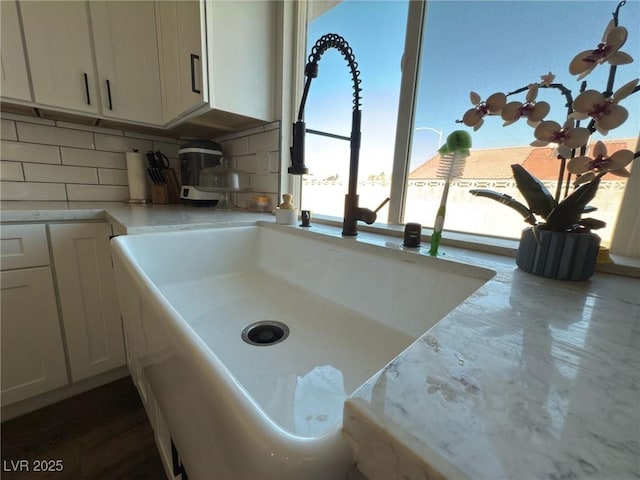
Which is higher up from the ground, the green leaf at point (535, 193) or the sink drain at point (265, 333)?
the green leaf at point (535, 193)

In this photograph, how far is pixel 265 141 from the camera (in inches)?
57.9

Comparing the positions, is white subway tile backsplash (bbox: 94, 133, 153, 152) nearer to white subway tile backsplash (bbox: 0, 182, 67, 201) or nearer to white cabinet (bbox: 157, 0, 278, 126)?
white subway tile backsplash (bbox: 0, 182, 67, 201)

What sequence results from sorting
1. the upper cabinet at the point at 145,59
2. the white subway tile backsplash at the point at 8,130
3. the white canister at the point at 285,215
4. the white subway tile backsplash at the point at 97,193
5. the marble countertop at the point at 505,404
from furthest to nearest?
the white subway tile backsplash at the point at 97,193, the white subway tile backsplash at the point at 8,130, the upper cabinet at the point at 145,59, the white canister at the point at 285,215, the marble countertop at the point at 505,404

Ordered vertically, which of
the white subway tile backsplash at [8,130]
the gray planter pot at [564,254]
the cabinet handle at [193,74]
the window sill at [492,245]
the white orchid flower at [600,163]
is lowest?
the window sill at [492,245]

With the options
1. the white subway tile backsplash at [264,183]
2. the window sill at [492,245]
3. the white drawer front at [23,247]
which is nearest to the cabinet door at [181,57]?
the white subway tile backsplash at [264,183]

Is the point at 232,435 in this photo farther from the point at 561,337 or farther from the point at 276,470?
the point at 561,337

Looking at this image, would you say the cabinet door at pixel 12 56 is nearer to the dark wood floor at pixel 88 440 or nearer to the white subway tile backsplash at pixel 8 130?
the white subway tile backsplash at pixel 8 130

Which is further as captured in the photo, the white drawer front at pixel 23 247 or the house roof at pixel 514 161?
the white drawer front at pixel 23 247

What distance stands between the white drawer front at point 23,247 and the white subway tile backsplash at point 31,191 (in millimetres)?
614

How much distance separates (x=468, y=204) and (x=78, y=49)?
6.12ft

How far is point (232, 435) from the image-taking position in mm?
217

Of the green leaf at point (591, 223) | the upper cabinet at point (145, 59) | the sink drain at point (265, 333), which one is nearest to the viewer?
the green leaf at point (591, 223)

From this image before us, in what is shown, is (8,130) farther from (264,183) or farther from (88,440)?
(88,440)

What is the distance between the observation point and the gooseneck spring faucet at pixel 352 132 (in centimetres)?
77
